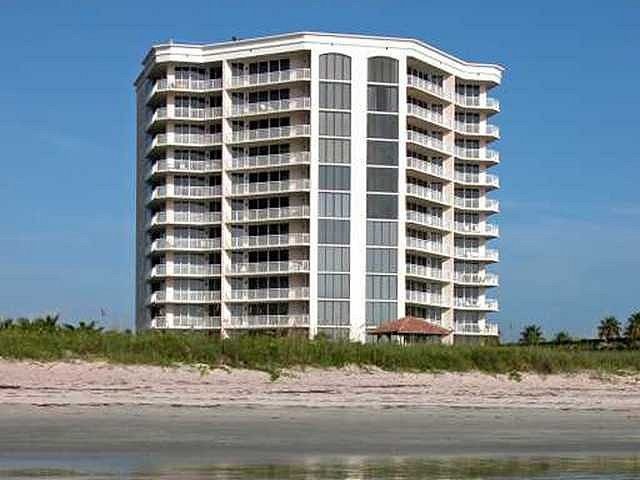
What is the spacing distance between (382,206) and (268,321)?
1491cm

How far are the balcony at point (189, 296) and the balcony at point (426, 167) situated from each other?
70.0 ft

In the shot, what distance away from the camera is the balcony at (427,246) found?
107938 millimetres

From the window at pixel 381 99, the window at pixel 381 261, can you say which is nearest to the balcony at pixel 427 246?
the window at pixel 381 261

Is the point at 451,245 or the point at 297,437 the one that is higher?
the point at 451,245

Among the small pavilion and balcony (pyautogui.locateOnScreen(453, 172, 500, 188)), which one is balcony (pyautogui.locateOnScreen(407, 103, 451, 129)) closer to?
balcony (pyautogui.locateOnScreen(453, 172, 500, 188))

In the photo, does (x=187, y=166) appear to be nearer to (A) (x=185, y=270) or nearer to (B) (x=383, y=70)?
(A) (x=185, y=270)

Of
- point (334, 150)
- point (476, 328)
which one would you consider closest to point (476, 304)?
point (476, 328)

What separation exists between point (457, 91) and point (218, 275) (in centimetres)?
3072

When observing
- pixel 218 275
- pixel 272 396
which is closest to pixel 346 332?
pixel 218 275

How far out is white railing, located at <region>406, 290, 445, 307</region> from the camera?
350 feet

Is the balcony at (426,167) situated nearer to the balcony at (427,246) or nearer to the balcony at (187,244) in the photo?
the balcony at (427,246)

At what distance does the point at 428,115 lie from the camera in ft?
A: 365

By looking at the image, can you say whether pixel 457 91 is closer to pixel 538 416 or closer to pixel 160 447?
pixel 538 416

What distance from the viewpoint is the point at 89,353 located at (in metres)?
38.3
